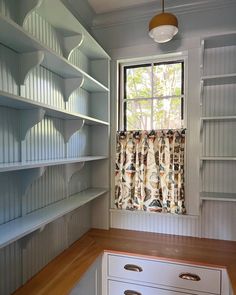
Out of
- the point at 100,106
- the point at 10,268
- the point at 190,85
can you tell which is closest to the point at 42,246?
the point at 10,268

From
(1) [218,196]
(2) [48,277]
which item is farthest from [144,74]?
(2) [48,277]

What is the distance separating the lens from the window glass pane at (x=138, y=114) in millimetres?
2154

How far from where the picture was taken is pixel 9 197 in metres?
1.19

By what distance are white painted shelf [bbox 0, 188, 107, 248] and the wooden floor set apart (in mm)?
385

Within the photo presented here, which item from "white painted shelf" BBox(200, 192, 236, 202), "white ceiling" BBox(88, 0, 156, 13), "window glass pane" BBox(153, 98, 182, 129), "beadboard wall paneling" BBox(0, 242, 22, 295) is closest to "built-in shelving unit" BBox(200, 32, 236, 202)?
"white painted shelf" BBox(200, 192, 236, 202)

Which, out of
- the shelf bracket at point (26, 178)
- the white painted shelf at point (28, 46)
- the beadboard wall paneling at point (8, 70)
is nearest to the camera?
the white painted shelf at point (28, 46)

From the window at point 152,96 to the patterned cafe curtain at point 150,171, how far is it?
14 cm

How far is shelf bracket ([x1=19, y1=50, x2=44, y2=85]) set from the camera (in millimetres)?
1159

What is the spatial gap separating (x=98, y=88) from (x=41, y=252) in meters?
1.37

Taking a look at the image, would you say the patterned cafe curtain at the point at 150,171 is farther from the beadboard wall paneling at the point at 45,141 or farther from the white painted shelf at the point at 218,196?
the beadboard wall paneling at the point at 45,141

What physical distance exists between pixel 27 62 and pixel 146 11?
53.1 inches

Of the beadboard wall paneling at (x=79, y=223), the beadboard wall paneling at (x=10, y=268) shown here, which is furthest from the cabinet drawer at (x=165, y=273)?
the beadboard wall paneling at (x=10, y=268)

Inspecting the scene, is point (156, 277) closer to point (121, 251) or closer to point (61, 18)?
point (121, 251)

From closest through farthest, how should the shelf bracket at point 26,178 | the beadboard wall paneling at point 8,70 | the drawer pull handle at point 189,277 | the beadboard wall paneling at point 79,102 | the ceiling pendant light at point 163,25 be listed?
the beadboard wall paneling at point 8,70
the shelf bracket at point 26,178
the ceiling pendant light at point 163,25
the drawer pull handle at point 189,277
the beadboard wall paneling at point 79,102
